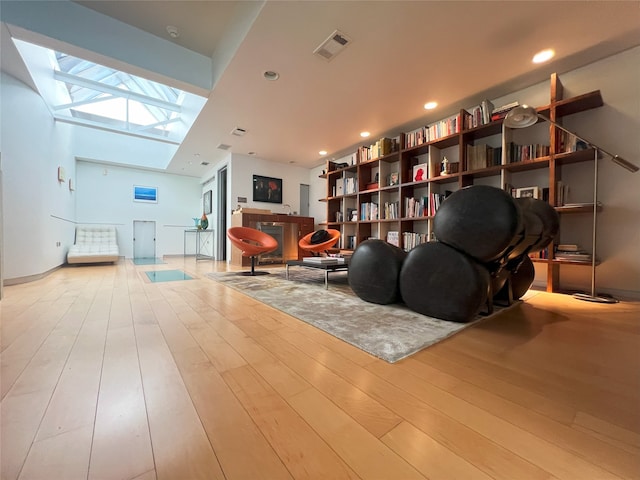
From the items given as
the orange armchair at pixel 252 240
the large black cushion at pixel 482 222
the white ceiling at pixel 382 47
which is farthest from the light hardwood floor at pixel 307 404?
the white ceiling at pixel 382 47

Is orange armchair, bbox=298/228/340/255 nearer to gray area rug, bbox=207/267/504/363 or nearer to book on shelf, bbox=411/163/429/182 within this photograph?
gray area rug, bbox=207/267/504/363

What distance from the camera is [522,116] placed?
229 cm

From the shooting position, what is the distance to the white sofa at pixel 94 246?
4.87 metres

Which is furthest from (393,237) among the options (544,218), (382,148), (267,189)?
(267,189)

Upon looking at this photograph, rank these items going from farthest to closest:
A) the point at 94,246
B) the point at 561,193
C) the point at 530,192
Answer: the point at 94,246, the point at 530,192, the point at 561,193

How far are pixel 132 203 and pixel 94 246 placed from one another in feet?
6.70

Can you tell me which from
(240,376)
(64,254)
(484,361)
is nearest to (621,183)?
(484,361)

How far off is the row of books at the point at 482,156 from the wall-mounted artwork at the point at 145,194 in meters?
7.96

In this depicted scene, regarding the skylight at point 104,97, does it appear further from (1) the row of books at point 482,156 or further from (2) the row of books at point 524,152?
(2) the row of books at point 524,152

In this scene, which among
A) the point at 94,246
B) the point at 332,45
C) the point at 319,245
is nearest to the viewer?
the point at 332,45

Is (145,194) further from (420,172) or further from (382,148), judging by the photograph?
(420,172)

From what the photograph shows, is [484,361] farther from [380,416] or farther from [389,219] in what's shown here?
[389,219]

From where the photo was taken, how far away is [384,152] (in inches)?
168

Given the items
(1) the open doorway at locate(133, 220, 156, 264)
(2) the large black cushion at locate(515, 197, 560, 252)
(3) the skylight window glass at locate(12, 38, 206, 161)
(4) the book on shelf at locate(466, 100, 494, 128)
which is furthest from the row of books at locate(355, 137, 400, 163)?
(1) the open doorway at locate(133, 220, 156, 264)
